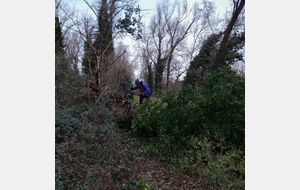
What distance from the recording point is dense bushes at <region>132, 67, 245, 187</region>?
3.50 m

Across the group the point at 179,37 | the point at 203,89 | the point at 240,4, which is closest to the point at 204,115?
the point at 203,89

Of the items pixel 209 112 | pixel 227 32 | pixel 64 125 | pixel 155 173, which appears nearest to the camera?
pixel 155 173

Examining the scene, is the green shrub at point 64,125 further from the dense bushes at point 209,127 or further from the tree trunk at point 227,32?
the tree trunk at point 227,32

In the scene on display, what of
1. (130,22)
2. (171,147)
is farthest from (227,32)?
(171,147)

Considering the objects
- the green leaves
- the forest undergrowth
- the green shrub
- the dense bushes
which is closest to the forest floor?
the forest undergrowth

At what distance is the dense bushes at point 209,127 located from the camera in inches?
138

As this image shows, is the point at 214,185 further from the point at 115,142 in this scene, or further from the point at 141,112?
the point at 141,112

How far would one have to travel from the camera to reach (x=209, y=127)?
4.18m

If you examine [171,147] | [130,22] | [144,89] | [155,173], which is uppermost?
[130,22]

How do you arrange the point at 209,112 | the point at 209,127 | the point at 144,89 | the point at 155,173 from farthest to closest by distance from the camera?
1. the point at 144,89
2. the point at 209,112
3. the point at 209,127
4. the point at 155,173

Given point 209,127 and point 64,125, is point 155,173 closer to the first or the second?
point 209,127

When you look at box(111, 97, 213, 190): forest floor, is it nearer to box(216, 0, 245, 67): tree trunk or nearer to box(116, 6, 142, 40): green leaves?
box(116, 6, 142, 40): green leaves

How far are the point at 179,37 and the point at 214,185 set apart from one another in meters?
18.9

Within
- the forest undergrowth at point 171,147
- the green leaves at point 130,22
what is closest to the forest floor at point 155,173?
the forest undergrowth at point 171,147
